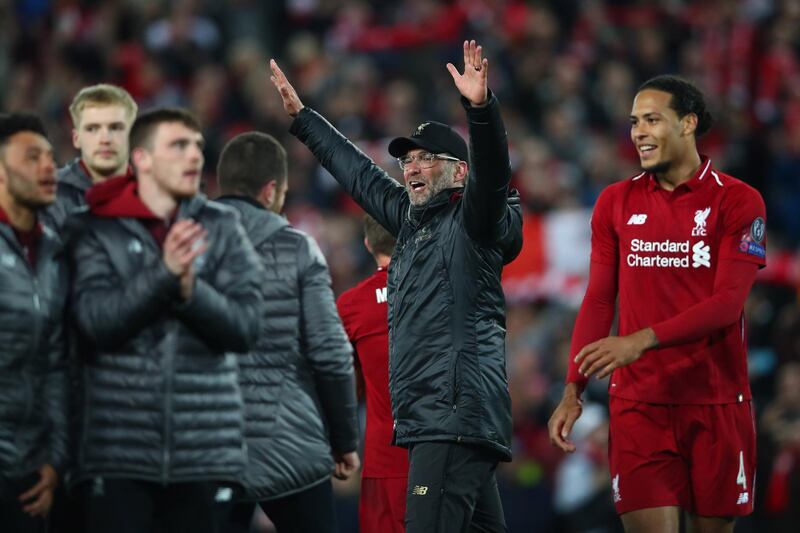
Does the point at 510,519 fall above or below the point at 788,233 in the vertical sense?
below

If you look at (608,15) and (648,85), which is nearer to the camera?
(648,85)

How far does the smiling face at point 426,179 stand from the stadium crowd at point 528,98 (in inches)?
159

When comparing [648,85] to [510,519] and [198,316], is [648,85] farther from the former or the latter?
[510,519]

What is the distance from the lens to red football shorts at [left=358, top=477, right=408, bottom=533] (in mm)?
6324

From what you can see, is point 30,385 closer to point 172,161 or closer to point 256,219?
point 172,161

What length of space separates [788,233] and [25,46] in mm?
8644

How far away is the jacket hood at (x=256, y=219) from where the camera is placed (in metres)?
6.09

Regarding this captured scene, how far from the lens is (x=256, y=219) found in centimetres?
612

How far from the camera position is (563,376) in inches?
423

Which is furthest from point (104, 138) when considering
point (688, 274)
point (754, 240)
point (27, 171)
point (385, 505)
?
point (754, 240)

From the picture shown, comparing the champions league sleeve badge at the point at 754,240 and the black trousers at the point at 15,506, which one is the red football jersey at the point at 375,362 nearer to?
the champions league sleeve badge at the point at 754,240

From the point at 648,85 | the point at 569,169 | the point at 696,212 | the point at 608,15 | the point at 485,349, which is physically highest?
the point at 608,15

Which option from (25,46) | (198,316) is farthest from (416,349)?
(25,46)

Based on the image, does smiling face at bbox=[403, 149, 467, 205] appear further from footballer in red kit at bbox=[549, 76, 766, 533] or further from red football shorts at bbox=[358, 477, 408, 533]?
red football shorts at bbox=[358, 477, 408, 533]
